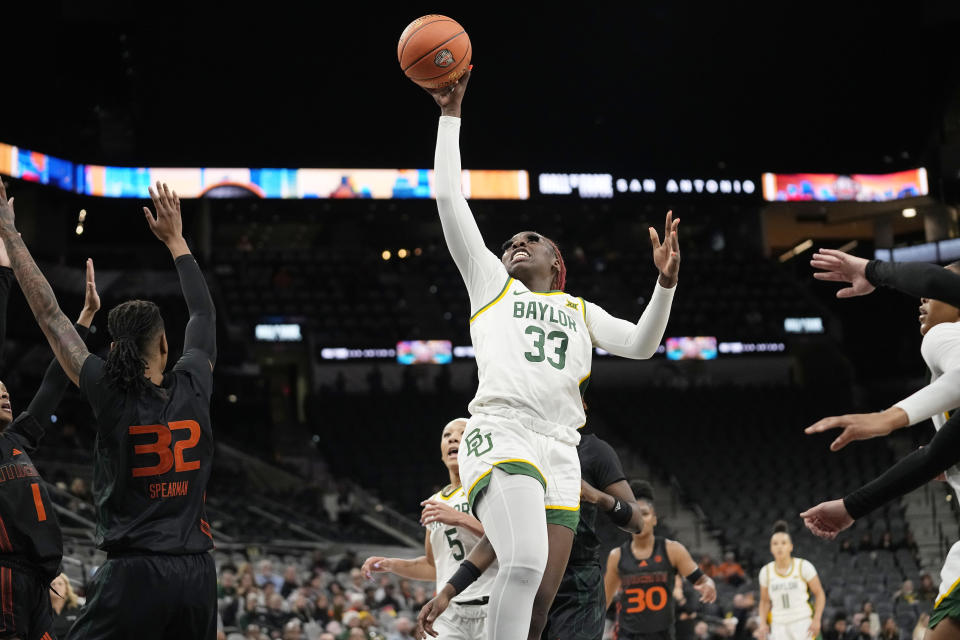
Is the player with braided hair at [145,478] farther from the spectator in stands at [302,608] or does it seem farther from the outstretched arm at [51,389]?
the spectator in stands at [302,608]

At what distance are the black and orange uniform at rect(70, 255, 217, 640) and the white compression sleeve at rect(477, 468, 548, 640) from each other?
1.12m

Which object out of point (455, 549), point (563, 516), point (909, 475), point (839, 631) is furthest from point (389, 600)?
point (909, 475)

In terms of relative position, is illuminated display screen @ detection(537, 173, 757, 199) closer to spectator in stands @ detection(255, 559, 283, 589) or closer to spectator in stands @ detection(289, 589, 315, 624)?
spectator in stands @ detection(255, 559, 283, 589)

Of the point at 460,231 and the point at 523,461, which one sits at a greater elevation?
the point at 460,231

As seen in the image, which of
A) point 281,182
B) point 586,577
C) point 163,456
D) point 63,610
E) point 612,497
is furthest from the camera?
point 281,182

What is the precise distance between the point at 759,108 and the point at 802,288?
18.1 ft

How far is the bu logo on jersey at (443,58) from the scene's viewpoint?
4926 mm

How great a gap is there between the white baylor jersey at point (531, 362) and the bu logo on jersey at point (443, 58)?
3.49 ft

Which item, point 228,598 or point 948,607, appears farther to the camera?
point 228,598

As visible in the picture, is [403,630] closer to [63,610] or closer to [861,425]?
[63,610]

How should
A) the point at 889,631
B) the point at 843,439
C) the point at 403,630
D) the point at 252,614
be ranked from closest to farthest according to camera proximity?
the point at 843,439
the point at 403,630
the point at 252,614
the point at 889,631

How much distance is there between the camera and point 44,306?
13.6ft

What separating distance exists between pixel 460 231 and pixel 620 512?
1.71m

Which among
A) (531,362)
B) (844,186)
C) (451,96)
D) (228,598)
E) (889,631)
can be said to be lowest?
(889,631)
